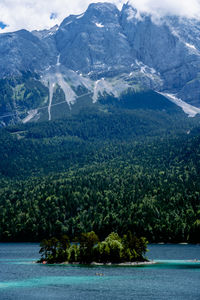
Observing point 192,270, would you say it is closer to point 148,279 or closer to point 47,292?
point 148,279

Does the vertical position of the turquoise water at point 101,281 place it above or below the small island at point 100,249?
below

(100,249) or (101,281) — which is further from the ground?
(100,249)

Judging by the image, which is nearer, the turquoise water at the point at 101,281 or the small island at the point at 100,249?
the turquoise water at the point at 101,281

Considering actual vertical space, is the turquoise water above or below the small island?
below

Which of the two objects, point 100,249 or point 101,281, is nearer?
point 101,281

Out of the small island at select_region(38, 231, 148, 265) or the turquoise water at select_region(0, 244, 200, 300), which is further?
the small island at select_region(38, 231, 148, 265)
